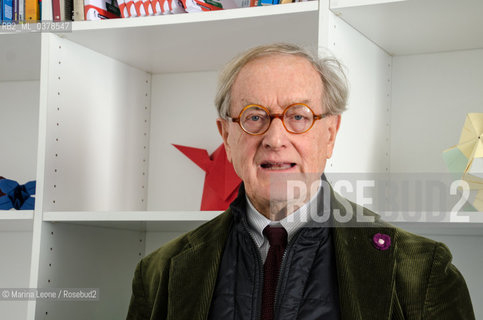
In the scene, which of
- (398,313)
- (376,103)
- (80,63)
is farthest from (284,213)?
(80,63)

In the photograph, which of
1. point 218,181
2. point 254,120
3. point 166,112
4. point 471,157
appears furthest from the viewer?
point 166,112

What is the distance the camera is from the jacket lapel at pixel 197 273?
1335 mm

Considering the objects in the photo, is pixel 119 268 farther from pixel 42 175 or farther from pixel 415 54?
pixel 415 54

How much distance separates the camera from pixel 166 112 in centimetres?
223

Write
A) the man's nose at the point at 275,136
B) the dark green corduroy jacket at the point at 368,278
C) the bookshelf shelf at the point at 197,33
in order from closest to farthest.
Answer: the dark green corduroy jacket at the point at 368,278, the man's nose at the point at 275,136, the bookshelf shelf at the point at 197,33

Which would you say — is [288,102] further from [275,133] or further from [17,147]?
[17,147]

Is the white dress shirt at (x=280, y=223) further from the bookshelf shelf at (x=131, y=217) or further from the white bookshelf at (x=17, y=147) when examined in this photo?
the white bookshelf at (x=17, y=147)

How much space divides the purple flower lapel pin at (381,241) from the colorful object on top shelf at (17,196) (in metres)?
1.09

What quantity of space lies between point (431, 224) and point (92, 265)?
961 millimetres

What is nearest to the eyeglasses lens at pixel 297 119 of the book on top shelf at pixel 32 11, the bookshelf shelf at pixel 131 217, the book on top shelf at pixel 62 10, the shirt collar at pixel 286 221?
the shirt collar at pixel 286 221

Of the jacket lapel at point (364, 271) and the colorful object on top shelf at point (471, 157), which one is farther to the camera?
the colorful object on top shelf at point (471, 157)

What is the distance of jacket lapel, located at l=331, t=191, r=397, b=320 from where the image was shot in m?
1.21

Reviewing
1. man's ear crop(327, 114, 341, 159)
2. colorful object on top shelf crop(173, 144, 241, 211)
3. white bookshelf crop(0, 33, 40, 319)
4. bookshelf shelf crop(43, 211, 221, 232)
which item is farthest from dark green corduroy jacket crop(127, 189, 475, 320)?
white bookshelf crop(0, 33, 40, 319)

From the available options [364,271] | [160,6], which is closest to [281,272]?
[364,271]
